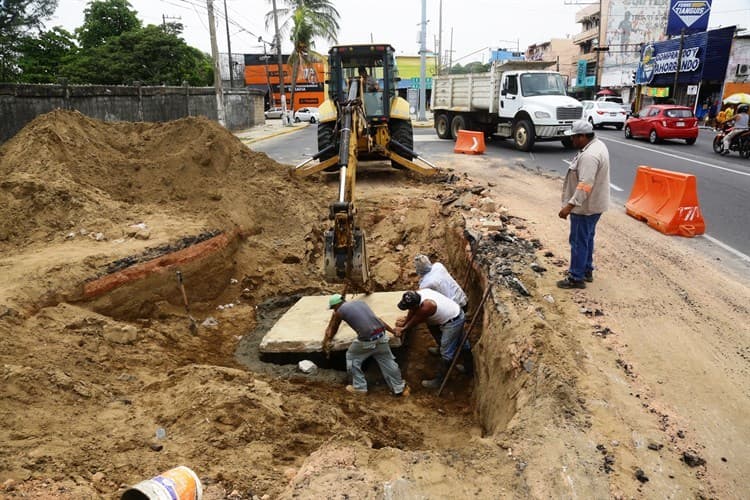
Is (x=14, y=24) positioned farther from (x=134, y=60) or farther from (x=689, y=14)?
(x=689, y=14)

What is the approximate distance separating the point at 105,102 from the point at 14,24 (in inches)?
870

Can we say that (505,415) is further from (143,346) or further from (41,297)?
(41,297)

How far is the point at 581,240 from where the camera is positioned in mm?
5867

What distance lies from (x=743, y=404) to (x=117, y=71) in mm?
40582

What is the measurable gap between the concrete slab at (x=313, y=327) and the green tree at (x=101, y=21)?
43473 millimetres

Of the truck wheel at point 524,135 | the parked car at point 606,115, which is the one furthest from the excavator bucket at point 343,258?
the parked car at point 606,115

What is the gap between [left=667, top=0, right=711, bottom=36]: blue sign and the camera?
34.4 meters

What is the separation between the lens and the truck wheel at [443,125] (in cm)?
2250

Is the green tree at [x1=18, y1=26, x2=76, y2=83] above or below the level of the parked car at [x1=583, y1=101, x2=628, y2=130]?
above

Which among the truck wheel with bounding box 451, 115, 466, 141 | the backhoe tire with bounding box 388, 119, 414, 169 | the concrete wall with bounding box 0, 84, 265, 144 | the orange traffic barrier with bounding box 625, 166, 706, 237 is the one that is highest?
the concrete wall with bounding box 0, 84, 265, 144

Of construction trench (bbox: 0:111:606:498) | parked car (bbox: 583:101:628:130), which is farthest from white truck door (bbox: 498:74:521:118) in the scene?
parked car (bbox: 583:101:628:130)

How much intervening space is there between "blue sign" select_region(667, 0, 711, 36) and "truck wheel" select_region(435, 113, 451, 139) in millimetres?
21910

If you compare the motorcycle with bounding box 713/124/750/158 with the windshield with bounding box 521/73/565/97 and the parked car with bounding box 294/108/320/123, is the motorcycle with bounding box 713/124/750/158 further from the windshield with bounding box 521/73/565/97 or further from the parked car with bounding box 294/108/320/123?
the parked car with bounding box 294/108/320/123

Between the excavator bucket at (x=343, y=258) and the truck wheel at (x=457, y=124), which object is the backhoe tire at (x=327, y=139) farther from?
the truck wheel at (x=457, y=124)
